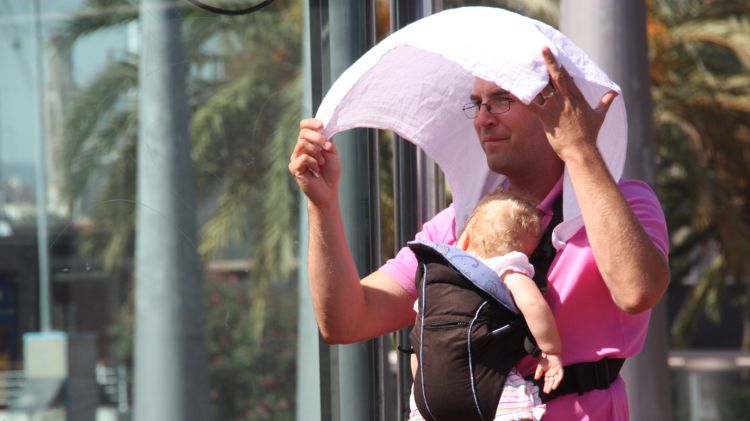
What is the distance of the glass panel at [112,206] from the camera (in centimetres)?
319

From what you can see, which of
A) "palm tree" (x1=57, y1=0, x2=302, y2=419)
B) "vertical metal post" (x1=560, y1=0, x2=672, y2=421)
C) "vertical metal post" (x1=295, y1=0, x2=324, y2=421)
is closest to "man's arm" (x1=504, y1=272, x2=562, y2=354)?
"vertical metal post" (x1=295, y1=0, x2=324, y2=421)

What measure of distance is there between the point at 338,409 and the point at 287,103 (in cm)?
106

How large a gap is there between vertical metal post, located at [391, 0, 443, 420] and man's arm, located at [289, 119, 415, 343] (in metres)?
0.85

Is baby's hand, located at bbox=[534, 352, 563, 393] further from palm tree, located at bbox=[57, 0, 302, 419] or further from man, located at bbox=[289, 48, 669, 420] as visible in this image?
palm tree, located at bbox=[57, 0, 302, 419]

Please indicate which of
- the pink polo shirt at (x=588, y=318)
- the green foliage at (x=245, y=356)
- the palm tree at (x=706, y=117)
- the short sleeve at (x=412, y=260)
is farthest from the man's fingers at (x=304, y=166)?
the palm tree at (x=706, y=117)

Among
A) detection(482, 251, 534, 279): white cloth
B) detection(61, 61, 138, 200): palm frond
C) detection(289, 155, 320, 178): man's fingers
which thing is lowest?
detection(482, 251, 534, 279): white cloth

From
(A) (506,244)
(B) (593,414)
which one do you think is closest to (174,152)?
(A) (506,244)

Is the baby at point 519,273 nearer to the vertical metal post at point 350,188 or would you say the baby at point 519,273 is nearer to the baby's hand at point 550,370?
the baby's hand at point 550,370

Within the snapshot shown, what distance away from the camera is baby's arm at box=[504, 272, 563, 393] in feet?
6.91

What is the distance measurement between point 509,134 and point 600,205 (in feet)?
1.06

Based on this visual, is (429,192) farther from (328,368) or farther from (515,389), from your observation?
(515,389)

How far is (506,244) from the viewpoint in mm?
2207

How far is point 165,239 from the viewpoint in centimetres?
324

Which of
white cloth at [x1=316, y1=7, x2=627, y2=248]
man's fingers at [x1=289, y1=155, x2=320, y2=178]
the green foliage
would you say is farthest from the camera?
the green foliage
